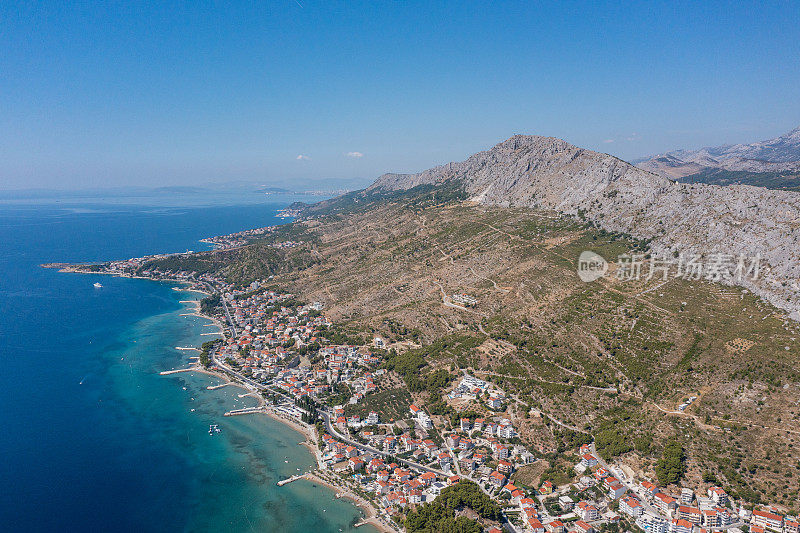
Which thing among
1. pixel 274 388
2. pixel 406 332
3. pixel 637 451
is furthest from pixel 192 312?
pixel 637 451

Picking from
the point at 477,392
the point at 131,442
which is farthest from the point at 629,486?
the point at 131,442

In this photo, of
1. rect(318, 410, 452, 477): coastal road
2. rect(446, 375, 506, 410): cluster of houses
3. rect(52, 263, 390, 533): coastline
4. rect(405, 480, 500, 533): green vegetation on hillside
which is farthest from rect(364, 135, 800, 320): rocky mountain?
rect(52, 263, 390, 533): coastline

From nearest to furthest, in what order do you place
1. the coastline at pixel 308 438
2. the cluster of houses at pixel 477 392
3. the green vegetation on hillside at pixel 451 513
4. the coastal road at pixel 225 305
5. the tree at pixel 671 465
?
the green vegetation on hillside at pixel 451 513 → the tree at pixel 671 465 → the coastline at pixel 308 438 → the cluster of houses at pixel 477 392 → the coastal road at pixel 225 305

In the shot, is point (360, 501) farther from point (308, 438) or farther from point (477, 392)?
point (477, 392)

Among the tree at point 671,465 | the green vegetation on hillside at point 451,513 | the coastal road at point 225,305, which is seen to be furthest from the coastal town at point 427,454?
the coastal road at point 225,305

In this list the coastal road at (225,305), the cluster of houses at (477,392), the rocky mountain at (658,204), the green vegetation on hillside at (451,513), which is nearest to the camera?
the green vegetation on hillside at (451,513)

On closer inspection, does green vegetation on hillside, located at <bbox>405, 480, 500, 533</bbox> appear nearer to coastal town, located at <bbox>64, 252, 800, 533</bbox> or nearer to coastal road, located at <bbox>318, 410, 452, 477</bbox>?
coastal town, located at <bbox>64, 252, 800, 533</bbox>

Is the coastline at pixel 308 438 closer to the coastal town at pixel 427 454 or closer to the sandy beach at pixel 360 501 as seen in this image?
the sandy beach at pixel 360 501
